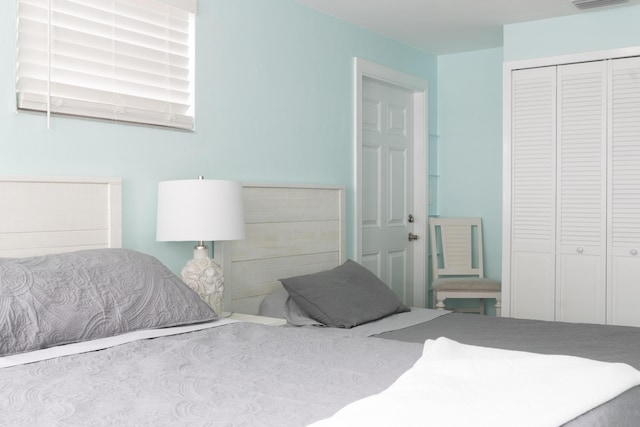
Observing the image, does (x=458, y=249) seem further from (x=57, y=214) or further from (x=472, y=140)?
(x=57, y=214)

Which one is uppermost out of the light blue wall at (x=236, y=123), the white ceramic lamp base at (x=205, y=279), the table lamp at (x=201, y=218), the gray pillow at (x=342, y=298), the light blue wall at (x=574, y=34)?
the light blue wall at (x=574, y=34)

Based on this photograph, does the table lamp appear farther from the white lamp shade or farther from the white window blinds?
the white window blinds

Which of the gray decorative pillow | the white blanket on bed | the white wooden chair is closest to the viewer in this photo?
the white blanket on bed

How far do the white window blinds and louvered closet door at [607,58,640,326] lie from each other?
2536mm

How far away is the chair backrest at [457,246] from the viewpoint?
16.2 feet

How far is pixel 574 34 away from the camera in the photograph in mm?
4117

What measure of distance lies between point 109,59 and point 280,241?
129 cm

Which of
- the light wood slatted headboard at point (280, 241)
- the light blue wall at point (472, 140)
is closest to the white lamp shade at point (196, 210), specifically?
the light wood slatted headboard at point (280, 241)

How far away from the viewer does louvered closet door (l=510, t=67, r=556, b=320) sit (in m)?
4.24

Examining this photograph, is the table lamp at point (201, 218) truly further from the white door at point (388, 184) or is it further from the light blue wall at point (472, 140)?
the light blue wall at point (472, 140)

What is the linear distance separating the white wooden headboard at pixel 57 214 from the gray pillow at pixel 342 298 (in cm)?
88

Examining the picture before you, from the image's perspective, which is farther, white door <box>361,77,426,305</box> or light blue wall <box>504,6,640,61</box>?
white door <box>361,77,426,305</box>

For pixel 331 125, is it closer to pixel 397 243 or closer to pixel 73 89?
pixel 397 243

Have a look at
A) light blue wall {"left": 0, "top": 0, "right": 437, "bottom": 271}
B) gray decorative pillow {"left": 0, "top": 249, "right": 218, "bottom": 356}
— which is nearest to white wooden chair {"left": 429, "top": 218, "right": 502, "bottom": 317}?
light blue wall {"left": 0, "top": 0, "right": 437, "bottom": 271}
